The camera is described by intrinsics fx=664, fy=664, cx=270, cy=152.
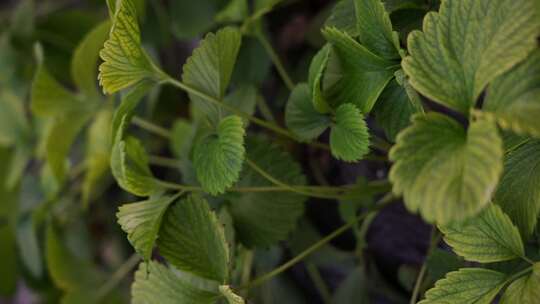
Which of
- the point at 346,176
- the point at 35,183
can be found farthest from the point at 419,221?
the point at 35,183

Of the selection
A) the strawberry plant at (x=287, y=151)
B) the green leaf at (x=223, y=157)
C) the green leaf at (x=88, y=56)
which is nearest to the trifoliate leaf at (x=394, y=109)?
the strawberry plant at (x=287, y=151)

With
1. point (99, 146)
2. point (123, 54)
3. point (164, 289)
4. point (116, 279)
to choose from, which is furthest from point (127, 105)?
point (116, 279)

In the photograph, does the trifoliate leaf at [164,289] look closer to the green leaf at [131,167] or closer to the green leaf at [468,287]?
the green leaf at [131,167]

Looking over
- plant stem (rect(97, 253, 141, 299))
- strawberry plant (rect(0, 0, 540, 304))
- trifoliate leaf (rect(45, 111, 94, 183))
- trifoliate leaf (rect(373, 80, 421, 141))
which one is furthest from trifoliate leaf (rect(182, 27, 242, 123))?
plant stem (rect(97, 253, 141, 299))

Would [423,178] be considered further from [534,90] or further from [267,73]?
[267,73]

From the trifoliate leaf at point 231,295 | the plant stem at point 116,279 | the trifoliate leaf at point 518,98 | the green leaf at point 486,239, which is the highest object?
the trifoliate leaf at point 518,98

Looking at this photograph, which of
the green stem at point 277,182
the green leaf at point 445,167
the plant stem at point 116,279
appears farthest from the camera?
the plant stem at point 116,279

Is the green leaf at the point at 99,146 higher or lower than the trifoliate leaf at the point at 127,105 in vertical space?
lower
